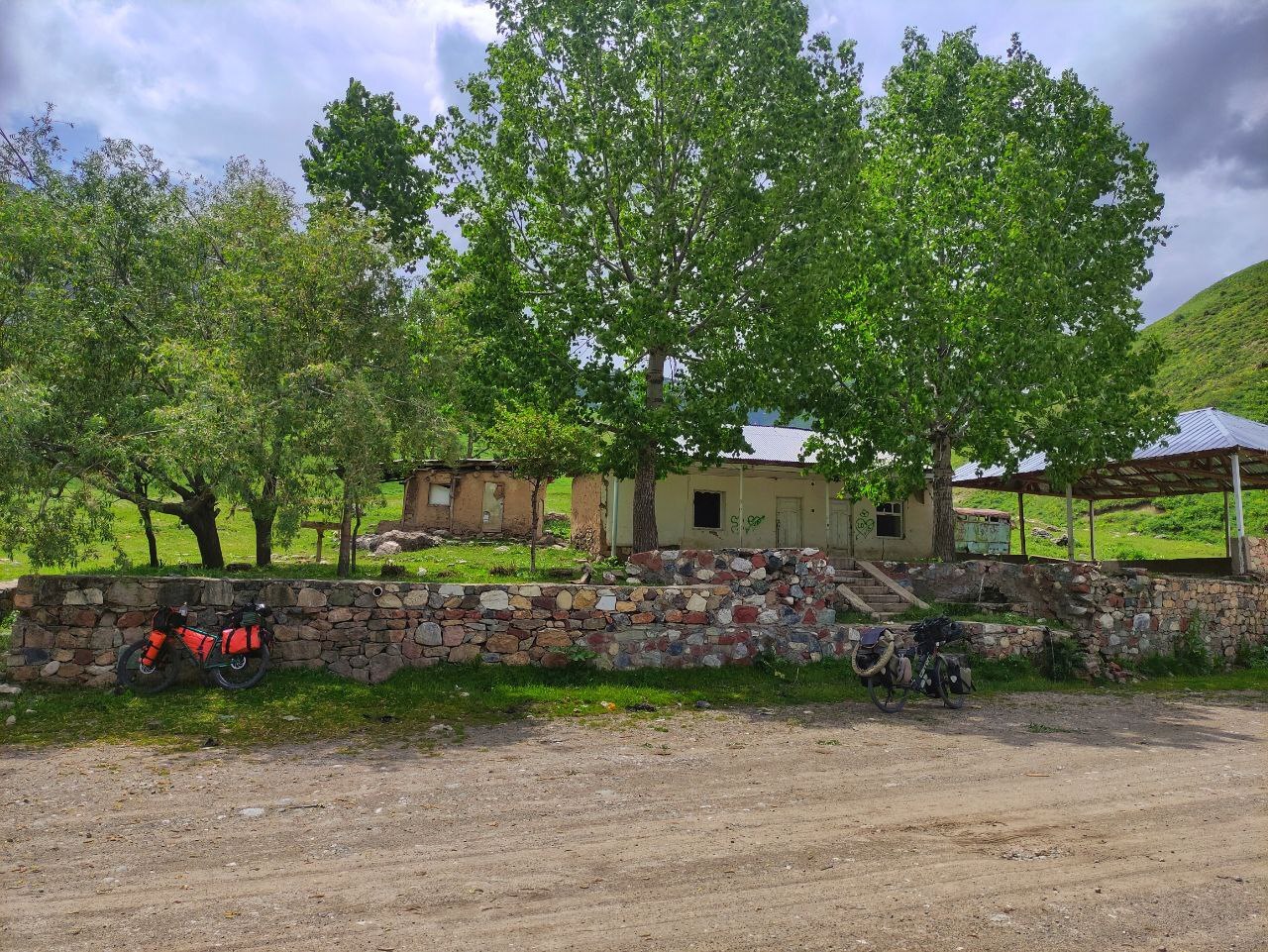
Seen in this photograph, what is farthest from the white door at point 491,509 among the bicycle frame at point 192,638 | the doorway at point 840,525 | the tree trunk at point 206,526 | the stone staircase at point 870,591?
the bicycle frame at point 192,638

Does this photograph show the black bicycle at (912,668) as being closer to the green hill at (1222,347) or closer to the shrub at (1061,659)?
Result: the shrub at (1061,659)

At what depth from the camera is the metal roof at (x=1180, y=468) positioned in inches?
772

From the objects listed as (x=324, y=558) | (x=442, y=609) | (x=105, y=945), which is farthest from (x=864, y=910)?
(x=324, y=558)

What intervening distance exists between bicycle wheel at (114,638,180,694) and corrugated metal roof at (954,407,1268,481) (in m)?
16.4

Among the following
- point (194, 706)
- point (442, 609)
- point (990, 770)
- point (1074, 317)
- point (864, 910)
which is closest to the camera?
point (864, 910)

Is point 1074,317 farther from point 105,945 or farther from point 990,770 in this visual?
point 105,945

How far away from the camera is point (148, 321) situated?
46.2 feet

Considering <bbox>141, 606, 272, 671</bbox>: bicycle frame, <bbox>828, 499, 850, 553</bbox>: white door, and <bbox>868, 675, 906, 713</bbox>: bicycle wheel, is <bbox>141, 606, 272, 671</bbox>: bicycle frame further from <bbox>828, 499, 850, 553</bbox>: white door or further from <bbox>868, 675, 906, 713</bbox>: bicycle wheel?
<bbox>828, 499, 850, 553</bbox>: white door

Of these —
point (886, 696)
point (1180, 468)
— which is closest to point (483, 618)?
point (886, 696)

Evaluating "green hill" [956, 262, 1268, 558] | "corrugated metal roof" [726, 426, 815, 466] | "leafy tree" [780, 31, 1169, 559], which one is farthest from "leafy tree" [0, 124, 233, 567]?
"green hill" [956, 262, 1268, 558]

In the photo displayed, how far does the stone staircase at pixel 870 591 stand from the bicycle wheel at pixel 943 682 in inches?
160

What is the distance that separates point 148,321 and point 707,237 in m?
10.3

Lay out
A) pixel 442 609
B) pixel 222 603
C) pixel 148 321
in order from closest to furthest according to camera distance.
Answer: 1. pixel 222 603
2. pixel 442 609
3. pixel 148 321

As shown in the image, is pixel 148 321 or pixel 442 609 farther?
pixel 148 321
